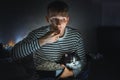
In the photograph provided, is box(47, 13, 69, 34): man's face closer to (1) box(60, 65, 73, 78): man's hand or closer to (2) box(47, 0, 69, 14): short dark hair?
(2) box(47, 0, 69, 14): short dark hair

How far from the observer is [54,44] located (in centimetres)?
97

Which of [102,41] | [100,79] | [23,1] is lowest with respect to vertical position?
[100,79]

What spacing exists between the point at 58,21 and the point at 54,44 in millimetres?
83

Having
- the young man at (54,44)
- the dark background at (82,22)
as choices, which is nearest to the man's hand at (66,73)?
the young man at (54,44)

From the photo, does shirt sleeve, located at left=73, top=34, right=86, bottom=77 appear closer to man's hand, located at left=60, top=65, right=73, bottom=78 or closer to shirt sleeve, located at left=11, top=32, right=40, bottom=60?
man's hand, located at left=60, top=65, right=73, bottom=78

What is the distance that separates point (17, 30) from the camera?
0.97 meters

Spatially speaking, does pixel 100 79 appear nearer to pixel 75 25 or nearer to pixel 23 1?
pixel 75 25

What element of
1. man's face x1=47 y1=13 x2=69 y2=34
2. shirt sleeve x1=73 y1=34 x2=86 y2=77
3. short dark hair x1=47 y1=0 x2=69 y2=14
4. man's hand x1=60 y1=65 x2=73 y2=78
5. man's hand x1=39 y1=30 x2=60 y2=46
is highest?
short dark hair x1=47 y1=0 x2=69 y2=14

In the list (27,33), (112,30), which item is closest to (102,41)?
(112,30)

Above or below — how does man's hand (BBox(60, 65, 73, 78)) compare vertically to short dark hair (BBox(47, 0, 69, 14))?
below

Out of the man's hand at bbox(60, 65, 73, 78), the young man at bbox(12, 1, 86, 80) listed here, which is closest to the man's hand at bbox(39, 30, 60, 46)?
the young man at bbox(12, 1, 86, 80)

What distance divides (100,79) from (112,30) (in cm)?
19

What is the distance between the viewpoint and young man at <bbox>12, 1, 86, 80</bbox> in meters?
0.92

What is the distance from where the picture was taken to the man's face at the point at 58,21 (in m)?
0.93
